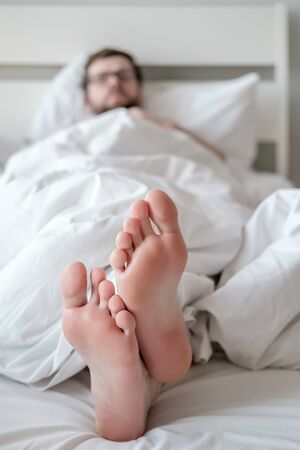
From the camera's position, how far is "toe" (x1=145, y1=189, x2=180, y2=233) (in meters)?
A: 0.77

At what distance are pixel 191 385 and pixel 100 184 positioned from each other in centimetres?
39

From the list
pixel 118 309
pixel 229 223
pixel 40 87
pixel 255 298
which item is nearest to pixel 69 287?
pixel 118 309

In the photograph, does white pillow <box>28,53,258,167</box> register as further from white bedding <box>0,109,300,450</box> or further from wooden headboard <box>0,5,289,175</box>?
white bedding <box>0,109,300,450</box>

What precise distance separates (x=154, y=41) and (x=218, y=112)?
1.14 feet

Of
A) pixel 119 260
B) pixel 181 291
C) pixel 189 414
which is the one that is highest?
pixel 119 260

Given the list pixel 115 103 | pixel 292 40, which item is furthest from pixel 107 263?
pixel 292 40

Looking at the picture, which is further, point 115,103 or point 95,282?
point 115,103

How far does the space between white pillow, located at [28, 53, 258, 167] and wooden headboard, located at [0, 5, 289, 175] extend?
101 mm

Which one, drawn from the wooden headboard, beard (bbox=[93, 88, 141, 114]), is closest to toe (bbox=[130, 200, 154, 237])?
beard (bbox=[93, 88, 141, 114])

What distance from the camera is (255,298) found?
89 centimetres

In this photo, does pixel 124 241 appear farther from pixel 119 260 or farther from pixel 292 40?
pixel 292 40

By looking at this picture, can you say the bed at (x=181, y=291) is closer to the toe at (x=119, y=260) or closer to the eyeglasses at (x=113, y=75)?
the toe at (x=119, y=260)

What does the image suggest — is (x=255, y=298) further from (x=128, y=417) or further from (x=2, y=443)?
(x=2, y=443)

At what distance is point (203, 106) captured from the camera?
1891 millimetres
